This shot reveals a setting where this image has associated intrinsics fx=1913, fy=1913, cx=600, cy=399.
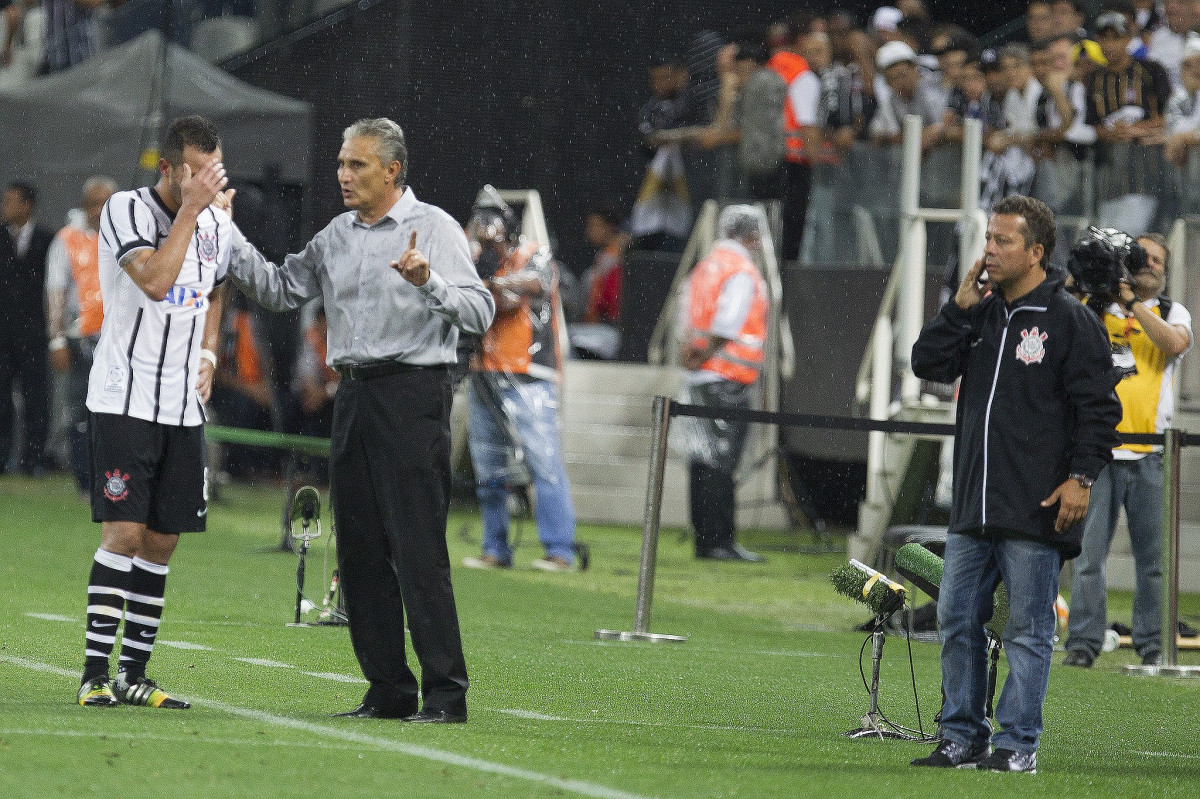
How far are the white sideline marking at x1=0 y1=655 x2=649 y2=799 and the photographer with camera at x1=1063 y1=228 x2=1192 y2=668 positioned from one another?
15.3 ft

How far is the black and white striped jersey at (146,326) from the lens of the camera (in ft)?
20.9

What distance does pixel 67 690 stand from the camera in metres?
6.87

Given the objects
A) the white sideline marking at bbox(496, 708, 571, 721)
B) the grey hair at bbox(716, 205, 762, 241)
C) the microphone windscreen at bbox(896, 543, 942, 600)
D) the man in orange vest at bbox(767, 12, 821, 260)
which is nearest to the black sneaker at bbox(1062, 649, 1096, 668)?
the microphone windscreen at bbox(896, 543, 942, 600)

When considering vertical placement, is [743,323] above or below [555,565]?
above

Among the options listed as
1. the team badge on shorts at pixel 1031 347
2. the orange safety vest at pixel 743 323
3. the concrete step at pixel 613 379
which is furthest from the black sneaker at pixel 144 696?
the concrete step at pixel 613 379

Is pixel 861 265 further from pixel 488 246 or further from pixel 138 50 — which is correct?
pixel 138 50

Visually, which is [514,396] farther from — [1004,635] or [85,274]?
[1004,635]

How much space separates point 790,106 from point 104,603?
10.6 meters

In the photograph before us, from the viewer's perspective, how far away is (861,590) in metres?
6.91

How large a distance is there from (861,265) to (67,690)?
9.54 m

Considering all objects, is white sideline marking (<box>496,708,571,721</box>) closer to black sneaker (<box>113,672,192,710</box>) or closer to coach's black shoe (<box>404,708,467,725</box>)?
coach's black shoe (<box>404,708,467,725</box>)

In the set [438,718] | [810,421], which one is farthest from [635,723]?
[810,421]

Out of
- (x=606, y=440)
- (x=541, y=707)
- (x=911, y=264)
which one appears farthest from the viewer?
(x=606, y=440)

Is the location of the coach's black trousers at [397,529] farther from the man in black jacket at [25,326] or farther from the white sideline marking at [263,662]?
the man in black jacket at [25,326]
